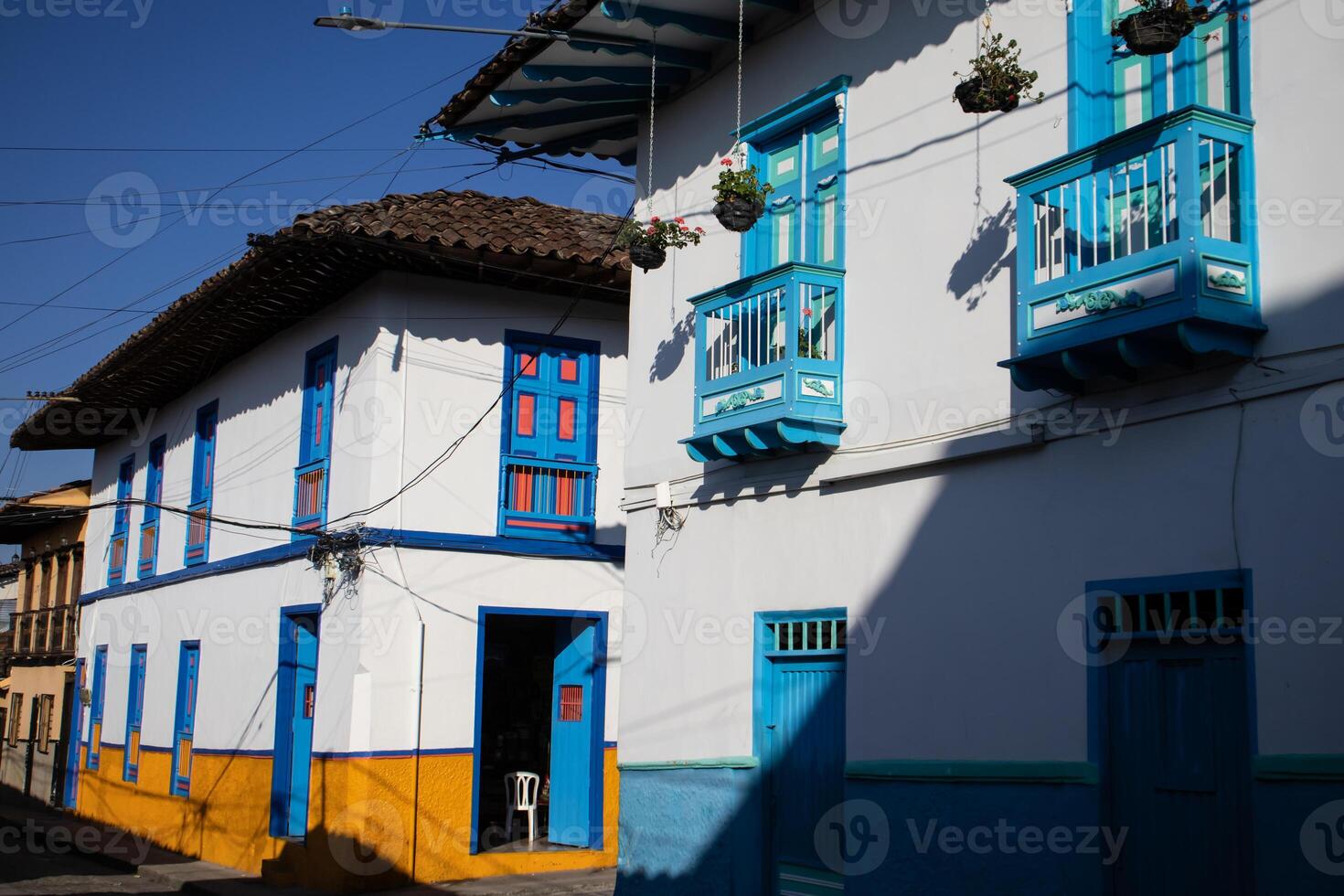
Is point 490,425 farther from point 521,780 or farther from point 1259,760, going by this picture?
point 1259,760

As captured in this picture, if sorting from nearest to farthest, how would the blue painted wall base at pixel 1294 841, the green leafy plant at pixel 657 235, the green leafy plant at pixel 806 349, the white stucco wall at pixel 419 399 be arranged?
the blue painted wall base at pixel 1294 841 < the green leafy plant at pixel 806 349 < the green leafy plant at pixel 657 235 < the white stucco wall at pixel 419 399

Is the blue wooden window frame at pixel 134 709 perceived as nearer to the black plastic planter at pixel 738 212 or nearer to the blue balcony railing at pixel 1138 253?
the black plastic planter at pixel 738 212

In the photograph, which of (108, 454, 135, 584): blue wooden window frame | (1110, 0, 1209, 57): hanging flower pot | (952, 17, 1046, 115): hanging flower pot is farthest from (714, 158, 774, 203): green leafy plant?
(108, 454, 135, 584): blue wooden window frame

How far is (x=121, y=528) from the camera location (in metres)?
23.5

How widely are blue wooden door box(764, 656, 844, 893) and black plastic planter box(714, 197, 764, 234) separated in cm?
313

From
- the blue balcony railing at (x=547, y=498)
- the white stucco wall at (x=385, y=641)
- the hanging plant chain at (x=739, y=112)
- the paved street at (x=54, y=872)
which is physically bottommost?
the paved street at (x=54, y=872)

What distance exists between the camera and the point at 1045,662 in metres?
7.76

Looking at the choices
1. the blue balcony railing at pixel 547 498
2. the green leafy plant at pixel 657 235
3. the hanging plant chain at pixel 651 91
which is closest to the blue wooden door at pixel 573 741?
the blue balcony railing at pixel 547 498

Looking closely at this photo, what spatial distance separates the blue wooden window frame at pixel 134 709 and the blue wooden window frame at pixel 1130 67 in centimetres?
1716

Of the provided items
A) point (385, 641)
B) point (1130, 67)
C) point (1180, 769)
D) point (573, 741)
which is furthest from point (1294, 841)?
point (573, 741)

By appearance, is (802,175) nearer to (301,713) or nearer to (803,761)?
(803,761)

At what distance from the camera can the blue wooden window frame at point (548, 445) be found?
14.9m

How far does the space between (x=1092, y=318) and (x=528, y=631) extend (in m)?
11.6

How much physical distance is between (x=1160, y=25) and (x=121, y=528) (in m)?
20.8
